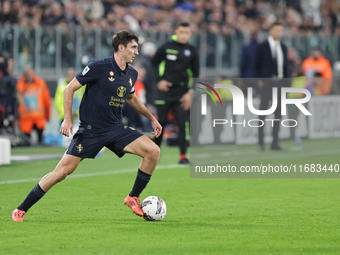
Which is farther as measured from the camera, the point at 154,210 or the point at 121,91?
the point at 121,91

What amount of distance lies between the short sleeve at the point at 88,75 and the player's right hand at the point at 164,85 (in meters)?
4.37

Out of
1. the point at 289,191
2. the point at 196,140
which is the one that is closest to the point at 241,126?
the point at 196,140

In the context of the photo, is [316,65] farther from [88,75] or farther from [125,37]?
[88,75]

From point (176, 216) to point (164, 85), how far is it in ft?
14.3

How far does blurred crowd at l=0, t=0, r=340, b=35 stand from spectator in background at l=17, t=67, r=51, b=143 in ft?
7.54

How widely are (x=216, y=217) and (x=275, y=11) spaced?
1894 centimetres

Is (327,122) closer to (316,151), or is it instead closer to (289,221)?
(316,151)

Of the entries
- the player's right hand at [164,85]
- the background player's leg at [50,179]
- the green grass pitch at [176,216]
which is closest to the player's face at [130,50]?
the background player's leg at [50,179]

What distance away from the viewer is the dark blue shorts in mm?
6027

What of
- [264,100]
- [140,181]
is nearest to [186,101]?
[264,100]

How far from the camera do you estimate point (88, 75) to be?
19.7 ft

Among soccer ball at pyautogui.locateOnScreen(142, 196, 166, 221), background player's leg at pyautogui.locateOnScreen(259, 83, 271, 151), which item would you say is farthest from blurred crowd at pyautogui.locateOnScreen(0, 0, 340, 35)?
soccer ball at pyautogui.locateOnScreen(142, 196, 166, 221)

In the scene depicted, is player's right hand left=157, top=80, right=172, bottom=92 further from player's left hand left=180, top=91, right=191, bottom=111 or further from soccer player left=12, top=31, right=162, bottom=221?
soccer player left=12, top=31, right=162, bottom=221

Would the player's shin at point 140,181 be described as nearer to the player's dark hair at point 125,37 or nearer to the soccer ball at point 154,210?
the soccer ball at point 154,210
